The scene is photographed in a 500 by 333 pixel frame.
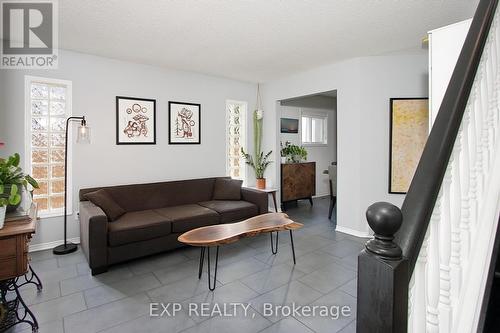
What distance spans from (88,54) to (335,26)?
3260 mm

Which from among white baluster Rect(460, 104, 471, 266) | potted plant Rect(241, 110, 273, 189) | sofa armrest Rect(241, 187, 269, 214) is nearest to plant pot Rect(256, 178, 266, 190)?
potted plant Rect(241, 110, 273, 189)

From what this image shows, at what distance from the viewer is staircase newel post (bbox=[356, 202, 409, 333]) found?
58 cm

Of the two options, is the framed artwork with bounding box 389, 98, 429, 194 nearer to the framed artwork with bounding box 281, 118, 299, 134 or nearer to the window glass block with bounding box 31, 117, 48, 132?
the framed artwork with bounding box 281, 118, 299, 134

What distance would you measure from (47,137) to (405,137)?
4.90m

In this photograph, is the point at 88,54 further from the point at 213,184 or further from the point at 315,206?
the point at 315,206

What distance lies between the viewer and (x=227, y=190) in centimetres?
458

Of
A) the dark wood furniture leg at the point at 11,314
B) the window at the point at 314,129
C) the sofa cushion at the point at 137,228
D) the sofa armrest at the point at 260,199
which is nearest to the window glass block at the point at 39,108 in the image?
the sofa cushion at the point at 137,228

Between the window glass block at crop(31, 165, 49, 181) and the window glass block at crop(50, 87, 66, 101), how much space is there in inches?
36.5

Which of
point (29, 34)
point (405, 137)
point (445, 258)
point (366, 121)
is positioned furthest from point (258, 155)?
point (445, 258)

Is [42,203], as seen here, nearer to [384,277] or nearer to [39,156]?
[39,156]

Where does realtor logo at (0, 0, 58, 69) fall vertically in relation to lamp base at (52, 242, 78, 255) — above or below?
above

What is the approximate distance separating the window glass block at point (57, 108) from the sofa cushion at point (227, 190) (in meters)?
2.47

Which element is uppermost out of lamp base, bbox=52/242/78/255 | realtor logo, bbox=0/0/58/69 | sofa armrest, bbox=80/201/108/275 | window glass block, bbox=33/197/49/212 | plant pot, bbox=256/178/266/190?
realtor logo, bbox=0/0/58/69

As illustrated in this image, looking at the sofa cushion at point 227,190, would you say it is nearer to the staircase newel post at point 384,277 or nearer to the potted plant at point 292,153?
the potted plant at point 292,153
